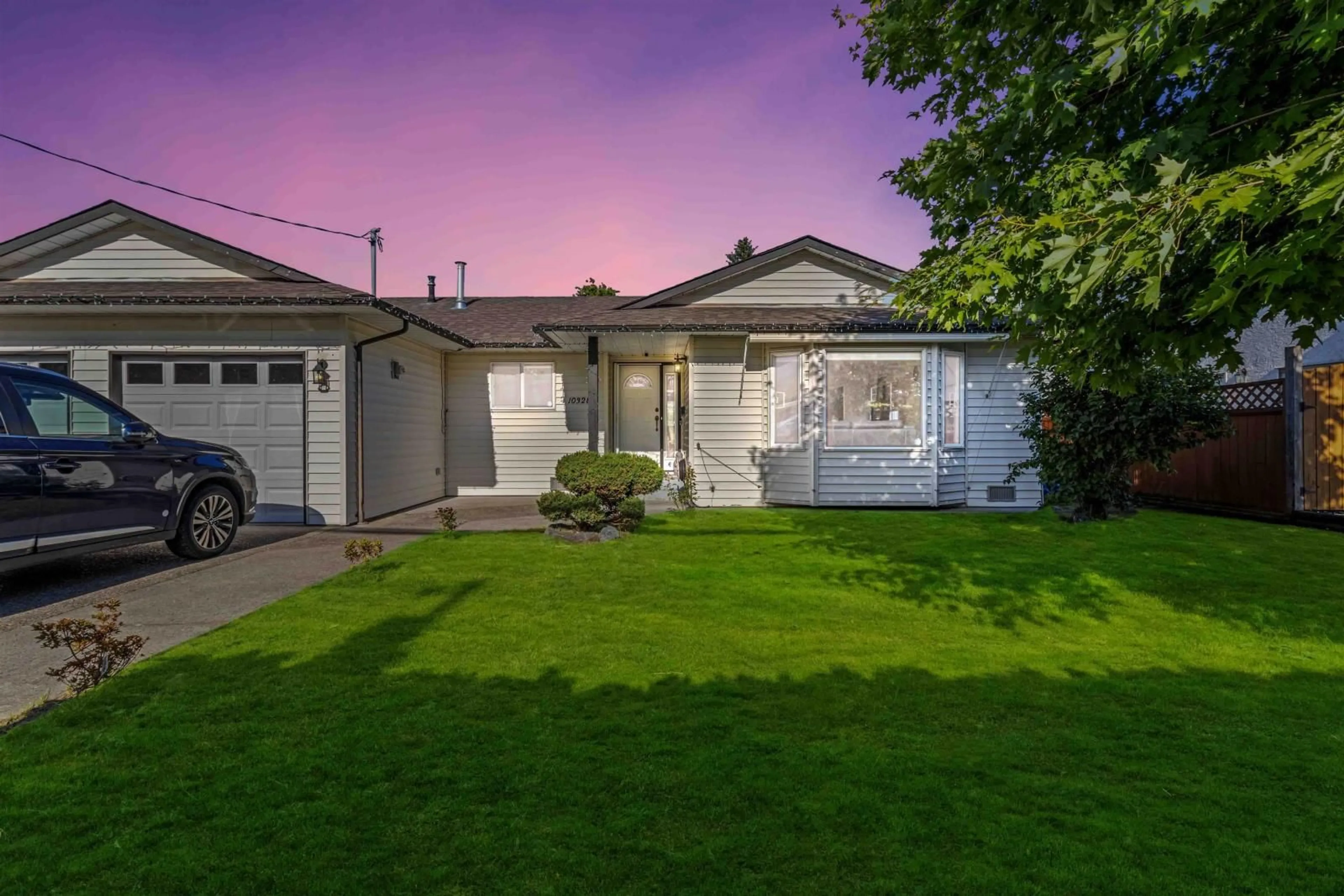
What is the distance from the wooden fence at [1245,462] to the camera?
920 centimetres

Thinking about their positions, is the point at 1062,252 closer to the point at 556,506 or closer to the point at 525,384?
the point at 556,506

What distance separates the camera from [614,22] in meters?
9.62

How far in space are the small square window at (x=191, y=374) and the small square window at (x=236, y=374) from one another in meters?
0.21

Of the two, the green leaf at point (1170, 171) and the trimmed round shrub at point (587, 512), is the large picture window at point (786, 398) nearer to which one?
the trimmed round shrub at point (587, 512)

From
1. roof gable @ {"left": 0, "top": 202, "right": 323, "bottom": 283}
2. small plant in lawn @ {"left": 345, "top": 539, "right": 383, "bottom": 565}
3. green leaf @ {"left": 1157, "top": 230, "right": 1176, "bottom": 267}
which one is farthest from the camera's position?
roof gable @ {"left": 0, "top": 202, "right": 323, "bottom": 283}

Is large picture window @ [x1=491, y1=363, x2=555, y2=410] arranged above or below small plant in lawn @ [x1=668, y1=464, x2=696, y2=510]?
above

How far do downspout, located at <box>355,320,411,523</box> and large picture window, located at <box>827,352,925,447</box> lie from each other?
7088 mm

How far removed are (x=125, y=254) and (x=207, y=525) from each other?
6.82m

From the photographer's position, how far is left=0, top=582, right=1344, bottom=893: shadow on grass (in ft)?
6.48

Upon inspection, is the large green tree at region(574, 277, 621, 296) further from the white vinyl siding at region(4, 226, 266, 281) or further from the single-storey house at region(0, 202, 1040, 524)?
the white vinyl siding at region(4, 226, 266, 281)

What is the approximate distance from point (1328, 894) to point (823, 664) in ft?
7.46

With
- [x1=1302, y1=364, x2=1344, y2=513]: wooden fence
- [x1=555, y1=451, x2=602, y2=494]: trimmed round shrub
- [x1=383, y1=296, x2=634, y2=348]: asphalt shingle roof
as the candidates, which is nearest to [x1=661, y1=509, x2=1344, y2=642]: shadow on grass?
[x1=1302, y1=364, x2=1344, y2=513]: wooden fence

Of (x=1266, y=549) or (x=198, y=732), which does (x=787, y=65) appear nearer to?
(x=1266, y=549)

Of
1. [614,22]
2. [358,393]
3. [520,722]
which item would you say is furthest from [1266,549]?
[358,393]
